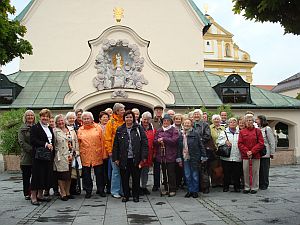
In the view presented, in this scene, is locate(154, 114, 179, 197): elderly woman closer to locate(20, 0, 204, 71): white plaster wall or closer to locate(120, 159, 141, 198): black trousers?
locate(120, 159, 141, 198): black trousers

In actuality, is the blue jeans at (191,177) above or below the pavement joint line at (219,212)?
above

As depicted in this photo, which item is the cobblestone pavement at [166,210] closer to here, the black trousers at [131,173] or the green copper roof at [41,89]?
the black trousers at [131,173]

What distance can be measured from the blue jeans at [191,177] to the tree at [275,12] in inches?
161

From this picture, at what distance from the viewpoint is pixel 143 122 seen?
29.7 feet

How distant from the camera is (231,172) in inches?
364

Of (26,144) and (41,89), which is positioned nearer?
(26,144)

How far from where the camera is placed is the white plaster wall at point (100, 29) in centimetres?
2247

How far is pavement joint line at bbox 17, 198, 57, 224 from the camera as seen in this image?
641 cm

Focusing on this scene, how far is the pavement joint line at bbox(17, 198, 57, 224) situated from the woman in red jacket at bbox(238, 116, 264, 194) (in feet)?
14.2

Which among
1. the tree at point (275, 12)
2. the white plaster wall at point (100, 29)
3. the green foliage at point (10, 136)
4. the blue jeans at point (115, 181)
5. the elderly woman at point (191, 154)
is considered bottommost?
the blue jeans at point (115, 181)

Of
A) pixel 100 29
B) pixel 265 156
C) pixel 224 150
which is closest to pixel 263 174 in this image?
pixel 265 156

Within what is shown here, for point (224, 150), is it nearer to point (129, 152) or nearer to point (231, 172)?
point (231, 172)

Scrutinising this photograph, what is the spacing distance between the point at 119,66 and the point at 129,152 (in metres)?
9.99

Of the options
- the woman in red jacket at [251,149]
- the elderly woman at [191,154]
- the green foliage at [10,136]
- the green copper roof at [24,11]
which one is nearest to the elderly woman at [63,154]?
the elderly woman at [191,154]
